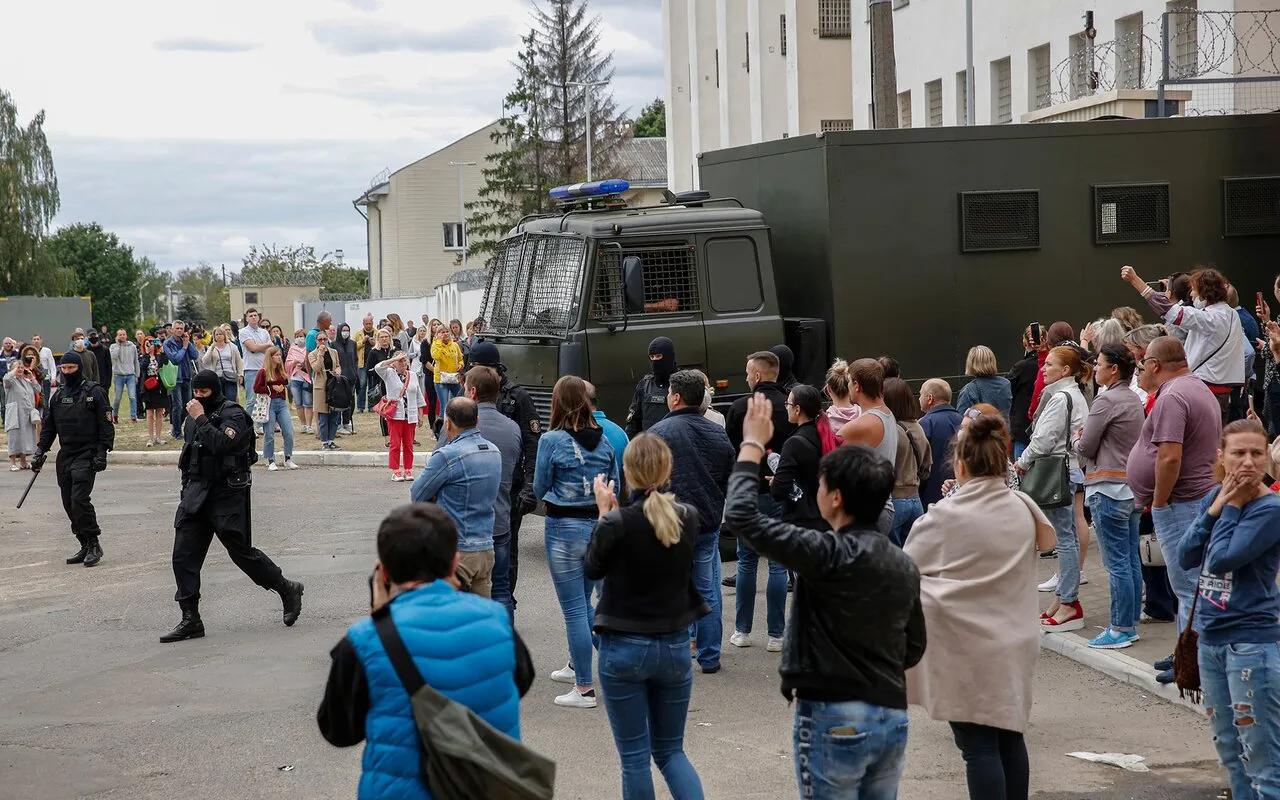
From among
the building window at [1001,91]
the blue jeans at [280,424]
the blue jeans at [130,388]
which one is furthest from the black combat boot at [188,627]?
the building window at [1001,91]

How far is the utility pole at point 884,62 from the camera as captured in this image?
760 inches

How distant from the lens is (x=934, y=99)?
31.3 metres

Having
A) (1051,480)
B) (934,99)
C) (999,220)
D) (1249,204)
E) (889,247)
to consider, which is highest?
(934,99)

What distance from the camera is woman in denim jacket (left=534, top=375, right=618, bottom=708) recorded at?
7.45 m

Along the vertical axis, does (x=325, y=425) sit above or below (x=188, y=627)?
above

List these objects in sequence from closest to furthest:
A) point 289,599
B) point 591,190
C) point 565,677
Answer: point 565,677 < point 289,599 < point 591,190

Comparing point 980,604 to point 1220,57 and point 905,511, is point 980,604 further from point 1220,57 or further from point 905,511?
point 1220,57

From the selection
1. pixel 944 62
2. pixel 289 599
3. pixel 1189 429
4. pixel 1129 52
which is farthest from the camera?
pixel 944 62

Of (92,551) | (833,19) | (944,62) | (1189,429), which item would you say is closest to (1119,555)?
(1189,429)

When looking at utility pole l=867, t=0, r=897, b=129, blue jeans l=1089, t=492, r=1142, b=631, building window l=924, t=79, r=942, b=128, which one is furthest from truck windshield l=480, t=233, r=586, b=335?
building window l=924, t=79, r=942, b=128

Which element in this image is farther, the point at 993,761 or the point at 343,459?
the point at 343,459

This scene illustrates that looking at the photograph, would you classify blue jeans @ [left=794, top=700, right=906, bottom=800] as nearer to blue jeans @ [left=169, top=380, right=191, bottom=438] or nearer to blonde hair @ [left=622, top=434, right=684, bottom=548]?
blonde hair @ [left=622, top=434, right=684, bottom=548]

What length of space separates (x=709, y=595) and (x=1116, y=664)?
235 cm

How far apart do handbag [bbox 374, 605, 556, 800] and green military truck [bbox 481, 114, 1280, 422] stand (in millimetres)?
7836
